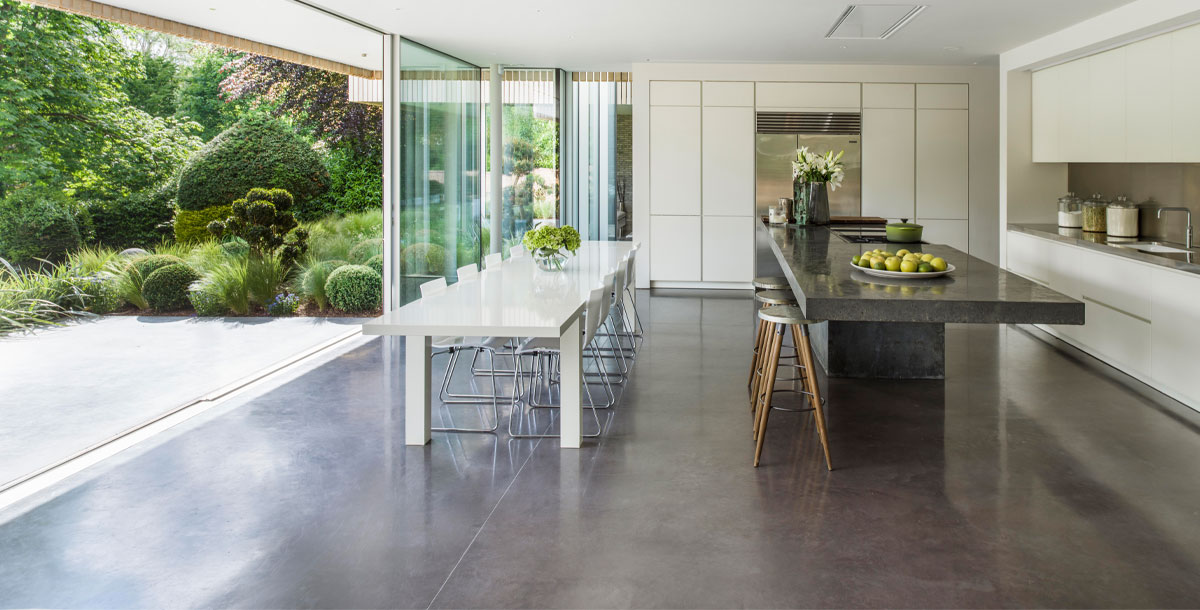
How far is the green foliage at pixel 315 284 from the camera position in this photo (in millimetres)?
9992

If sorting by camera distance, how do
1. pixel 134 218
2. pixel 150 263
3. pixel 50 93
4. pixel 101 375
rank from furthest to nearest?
pixel 150 263, pixel 134 218, pixel 101 375, pixel 50 93

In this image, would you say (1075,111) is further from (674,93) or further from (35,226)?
(35,226)

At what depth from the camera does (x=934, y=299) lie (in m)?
3.82

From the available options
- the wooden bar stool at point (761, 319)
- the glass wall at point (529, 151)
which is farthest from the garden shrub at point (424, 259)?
the wooden bar stool at point (761, 319)

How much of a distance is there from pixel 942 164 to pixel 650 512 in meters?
8.61

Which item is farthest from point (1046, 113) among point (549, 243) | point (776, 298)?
point (549, 243)

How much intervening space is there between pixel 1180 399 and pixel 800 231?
2.94 m

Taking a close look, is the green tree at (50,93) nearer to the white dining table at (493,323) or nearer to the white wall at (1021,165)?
the white dining table at (493,323)

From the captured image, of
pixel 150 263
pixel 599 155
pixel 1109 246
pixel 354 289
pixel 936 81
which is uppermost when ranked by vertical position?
pixel 936 81

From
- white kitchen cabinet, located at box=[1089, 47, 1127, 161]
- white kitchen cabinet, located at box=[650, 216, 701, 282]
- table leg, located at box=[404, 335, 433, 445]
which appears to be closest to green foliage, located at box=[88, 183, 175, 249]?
table leg, located at box=[404, 335, 433, 445]

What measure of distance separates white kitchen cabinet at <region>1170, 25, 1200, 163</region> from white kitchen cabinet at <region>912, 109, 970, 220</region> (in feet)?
15.7

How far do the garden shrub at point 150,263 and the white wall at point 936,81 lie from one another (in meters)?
5.31

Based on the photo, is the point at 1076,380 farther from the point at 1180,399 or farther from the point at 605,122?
the point at 605,122

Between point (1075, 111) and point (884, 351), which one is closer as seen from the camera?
point (884, 351)
